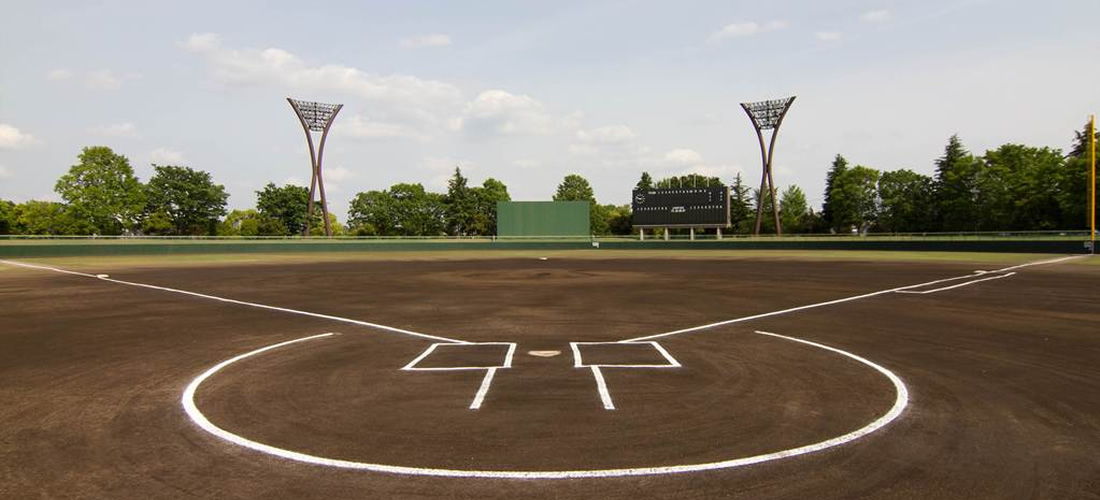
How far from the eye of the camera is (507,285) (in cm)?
2205

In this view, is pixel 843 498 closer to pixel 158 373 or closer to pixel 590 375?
pixel 590 375

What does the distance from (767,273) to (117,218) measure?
8576cm

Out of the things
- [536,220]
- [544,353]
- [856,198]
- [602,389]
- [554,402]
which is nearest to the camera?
[554,402]

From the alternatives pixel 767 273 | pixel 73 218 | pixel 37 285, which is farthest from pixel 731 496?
pixel 73 218

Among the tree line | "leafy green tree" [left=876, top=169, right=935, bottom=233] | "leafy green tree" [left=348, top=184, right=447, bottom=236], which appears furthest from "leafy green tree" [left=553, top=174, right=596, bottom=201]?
"leafy green tree" [left=876, top=169, right=935, bottom=233]

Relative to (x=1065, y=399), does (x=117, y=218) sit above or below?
above

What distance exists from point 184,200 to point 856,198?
11291 centimetres

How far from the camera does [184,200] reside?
86.9 meters

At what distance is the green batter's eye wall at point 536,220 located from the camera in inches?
2576

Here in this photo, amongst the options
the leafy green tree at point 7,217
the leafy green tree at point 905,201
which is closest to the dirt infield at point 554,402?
the leafy green tree at point 905,201

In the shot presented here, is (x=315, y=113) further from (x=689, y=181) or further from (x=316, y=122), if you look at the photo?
(x=689, y=181)

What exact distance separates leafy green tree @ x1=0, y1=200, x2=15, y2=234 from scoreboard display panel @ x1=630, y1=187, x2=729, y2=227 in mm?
98324

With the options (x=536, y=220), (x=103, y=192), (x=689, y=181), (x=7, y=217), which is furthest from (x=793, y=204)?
(x=7, y=217)

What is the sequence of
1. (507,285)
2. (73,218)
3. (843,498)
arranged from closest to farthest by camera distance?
(843,498) → (507,285) → (73,218)
